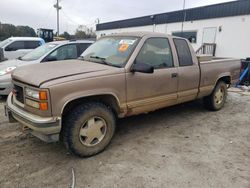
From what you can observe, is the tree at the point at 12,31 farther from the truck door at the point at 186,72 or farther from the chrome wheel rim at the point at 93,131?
the chrome wheel rim at the point at 93,131

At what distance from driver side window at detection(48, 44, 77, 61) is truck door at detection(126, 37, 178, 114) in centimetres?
356

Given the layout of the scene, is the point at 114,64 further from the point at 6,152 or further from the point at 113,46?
the point at 6,152

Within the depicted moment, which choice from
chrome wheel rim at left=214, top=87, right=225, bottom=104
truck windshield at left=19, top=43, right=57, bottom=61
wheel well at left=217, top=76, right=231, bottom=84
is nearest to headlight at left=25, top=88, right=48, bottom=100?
truck windshield at left=19, top=43, right=57, bottom=61

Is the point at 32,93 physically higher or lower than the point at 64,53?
lower

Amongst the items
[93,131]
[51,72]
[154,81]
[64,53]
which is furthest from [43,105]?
[64,53]

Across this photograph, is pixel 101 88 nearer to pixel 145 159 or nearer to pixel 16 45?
pixel 145 159

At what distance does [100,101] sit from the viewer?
343cm

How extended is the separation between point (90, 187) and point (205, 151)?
197 cm

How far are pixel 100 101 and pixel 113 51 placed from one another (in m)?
0.99

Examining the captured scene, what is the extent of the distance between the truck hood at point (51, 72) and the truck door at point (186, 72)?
1.66m

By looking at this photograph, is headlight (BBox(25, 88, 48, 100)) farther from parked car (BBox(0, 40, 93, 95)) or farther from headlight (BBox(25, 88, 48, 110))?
parked car (BBox(0, 40, 93, 95))

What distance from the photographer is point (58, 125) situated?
2879 millimetres

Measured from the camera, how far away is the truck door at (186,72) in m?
4.43

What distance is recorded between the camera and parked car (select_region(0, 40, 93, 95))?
5.94 metres
